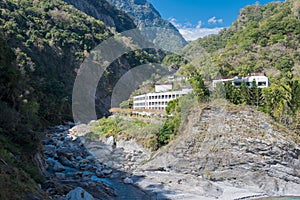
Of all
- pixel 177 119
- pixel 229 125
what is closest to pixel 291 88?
pixel 229 125

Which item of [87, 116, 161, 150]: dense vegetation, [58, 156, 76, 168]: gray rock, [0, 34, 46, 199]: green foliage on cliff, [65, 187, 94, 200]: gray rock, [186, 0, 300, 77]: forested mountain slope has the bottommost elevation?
[58, 156, 76, 168]: gray rock

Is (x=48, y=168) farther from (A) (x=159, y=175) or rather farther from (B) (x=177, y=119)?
(B) (x=177, y=119)

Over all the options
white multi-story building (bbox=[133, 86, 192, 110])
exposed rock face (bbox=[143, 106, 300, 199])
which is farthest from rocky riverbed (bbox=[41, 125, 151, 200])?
white multi-story building (bbox=[133, 86, 192, 110])

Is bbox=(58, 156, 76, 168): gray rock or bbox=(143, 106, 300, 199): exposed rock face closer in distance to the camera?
bbox=(143, 106, 300, 199): exposed rock face

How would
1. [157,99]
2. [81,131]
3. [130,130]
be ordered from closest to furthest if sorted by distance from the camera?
[130,130] → [81,131] → [157,99]

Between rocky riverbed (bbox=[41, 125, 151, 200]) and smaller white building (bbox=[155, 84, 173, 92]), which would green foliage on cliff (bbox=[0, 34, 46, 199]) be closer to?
rocky riverbed (bbox=[41, 125, 151, 200])

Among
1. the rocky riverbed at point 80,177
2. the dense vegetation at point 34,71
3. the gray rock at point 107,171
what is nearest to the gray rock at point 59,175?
the rocky riverbed at point 80,177

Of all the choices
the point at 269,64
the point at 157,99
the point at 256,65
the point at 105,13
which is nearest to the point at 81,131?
the point at 157,99

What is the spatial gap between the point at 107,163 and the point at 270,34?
136ft

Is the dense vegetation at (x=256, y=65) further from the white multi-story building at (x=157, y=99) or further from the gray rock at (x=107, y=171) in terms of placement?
the gray rock at (x=107, y=171)

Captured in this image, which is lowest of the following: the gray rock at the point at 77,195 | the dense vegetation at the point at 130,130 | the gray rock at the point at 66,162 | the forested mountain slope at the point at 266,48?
the gray rock at the point at 66,162

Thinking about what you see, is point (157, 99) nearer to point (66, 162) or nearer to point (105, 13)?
point (66, 162)

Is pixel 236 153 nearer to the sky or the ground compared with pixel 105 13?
nearer to the ground

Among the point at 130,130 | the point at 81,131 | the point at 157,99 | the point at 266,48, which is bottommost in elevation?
the point at 81,131
